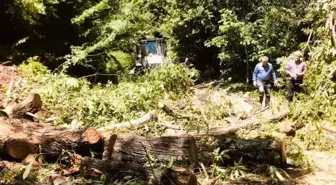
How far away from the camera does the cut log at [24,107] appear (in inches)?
302

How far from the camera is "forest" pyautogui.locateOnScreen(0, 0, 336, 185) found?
5.87 meters

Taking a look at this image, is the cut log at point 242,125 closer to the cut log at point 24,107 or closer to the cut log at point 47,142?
the cut log at point 47,142

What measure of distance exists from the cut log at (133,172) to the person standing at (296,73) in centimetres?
584

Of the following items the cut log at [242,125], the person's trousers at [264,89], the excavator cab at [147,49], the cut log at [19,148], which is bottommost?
the cut log at [242,125]

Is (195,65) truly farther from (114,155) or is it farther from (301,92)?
(114,155)

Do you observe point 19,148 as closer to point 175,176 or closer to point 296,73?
point 175,176

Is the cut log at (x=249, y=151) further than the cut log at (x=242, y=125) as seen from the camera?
No

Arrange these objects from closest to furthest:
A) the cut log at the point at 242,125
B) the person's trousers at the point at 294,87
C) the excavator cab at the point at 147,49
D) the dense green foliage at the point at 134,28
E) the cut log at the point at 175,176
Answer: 1. the cut log at the point at 175,176
2. the cut log at the point at 242,125
3. the person's trousers at the point at 294,87
4. the dense green foliage at the point at 134,28
5. the excavator cab at the point at 147,49

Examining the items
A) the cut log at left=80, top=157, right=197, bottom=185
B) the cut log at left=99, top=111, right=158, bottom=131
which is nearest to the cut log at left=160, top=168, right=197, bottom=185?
the cut log at left=80, top=157, right=197, bottom=185

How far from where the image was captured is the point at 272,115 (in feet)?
30.0

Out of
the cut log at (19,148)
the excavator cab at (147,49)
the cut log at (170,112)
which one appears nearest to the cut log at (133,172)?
the cut log at (19,148)

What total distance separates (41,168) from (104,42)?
10238 mm

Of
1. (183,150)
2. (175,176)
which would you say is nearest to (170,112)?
(183,150)

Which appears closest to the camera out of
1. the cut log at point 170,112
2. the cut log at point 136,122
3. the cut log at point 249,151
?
the cut log at point 249,151
